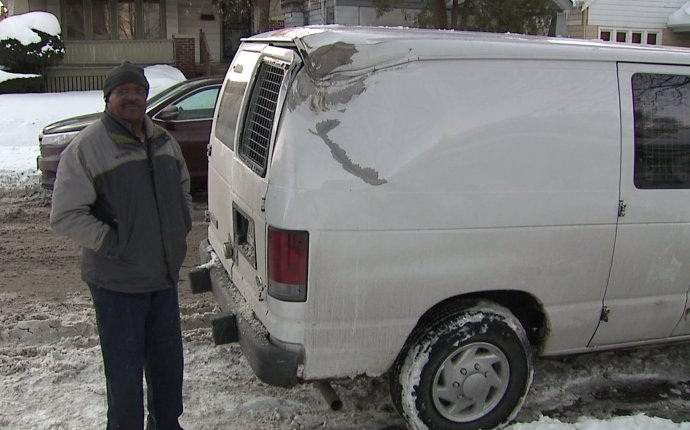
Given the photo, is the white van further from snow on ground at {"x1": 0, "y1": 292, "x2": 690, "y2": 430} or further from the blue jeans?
snow on ground at {"x1": 0, "y1": 292, "x2": 690, "y2": 430}

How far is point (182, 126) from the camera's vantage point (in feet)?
28.1

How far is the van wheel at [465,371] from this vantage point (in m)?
3.41

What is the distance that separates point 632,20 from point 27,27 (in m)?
18.8

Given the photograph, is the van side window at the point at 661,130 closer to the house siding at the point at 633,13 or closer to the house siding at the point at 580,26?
the house siding at the point at 580,26

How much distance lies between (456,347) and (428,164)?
931mm

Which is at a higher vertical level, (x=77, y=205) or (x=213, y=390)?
(x=77, y=205)

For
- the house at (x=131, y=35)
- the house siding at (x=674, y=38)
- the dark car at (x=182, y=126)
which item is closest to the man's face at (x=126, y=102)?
the dark car at (x=182, y=126)

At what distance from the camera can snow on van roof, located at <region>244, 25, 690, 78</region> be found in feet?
10.3

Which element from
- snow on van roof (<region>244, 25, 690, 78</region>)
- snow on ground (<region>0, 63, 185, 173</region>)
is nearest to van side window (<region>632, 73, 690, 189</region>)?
snow on van roof (<region>244, 25, 690, 78</region>)

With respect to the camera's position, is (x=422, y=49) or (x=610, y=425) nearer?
(x=422, y=49)

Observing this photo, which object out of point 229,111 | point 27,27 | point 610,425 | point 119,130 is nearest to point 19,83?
point 27,27

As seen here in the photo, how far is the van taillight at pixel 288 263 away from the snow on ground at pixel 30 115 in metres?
7.85

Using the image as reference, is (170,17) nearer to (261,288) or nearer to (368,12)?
(368,12)

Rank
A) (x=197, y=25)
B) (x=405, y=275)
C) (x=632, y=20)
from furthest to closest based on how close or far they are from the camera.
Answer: (x=197, y=25)
(x=632, y=20)
(x=405, y=275)
